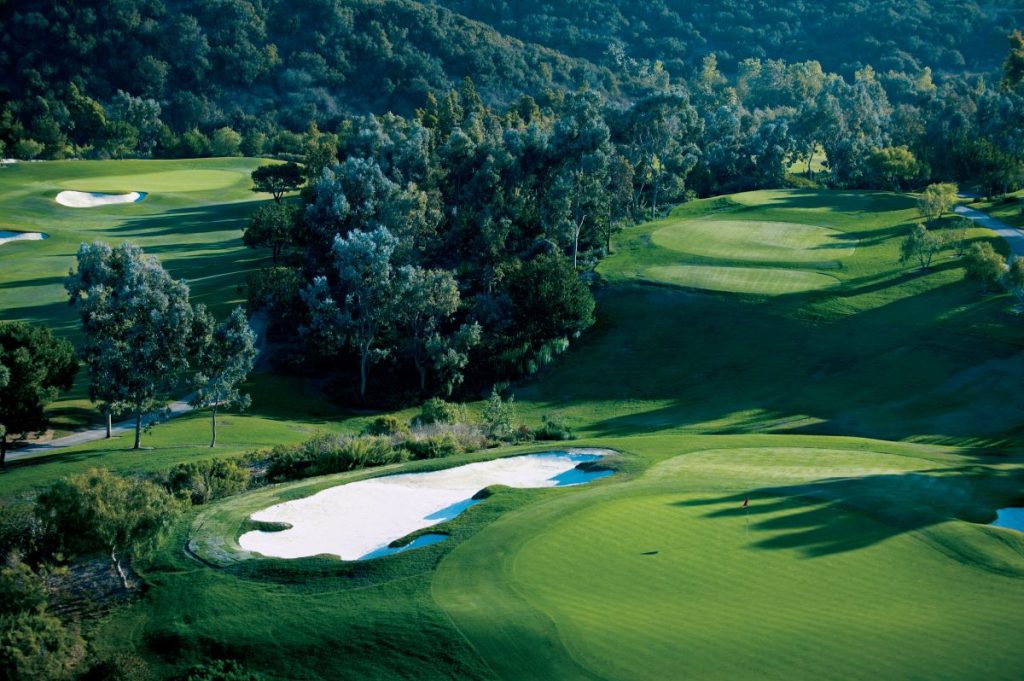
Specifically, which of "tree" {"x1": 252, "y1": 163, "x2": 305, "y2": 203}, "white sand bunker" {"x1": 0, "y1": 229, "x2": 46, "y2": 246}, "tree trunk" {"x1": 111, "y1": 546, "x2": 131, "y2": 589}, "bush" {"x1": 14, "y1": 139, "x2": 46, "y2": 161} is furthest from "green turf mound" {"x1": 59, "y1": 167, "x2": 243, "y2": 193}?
"tree trunk" {"x1": 111, "y1": 546, "x2": 131, "y2": 589}

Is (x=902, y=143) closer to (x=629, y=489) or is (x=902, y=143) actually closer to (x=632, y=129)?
(x=632, y=129)

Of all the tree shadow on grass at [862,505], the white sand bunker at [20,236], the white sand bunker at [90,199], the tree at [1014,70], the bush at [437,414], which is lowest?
the bush at [437,414]

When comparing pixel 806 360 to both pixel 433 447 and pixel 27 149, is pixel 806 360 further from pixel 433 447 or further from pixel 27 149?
pixel 27 149

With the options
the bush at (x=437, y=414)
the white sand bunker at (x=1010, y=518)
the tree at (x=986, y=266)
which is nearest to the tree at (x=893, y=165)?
the tree at (x=986, y=266)

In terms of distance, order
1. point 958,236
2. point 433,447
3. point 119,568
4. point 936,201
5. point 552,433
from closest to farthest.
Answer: point 119,568 → point 433,447 → point 552,433 → point 958,236 → point 936,201

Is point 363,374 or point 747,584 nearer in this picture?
point 747,584

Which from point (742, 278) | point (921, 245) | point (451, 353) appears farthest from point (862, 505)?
point (921, 245)

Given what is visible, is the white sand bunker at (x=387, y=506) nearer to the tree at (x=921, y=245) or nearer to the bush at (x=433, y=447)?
the bush at (x=433, y=447)
